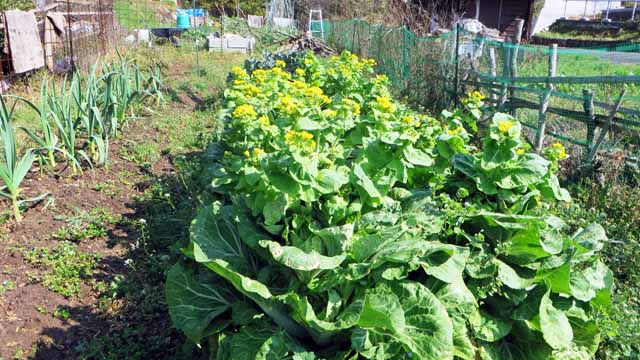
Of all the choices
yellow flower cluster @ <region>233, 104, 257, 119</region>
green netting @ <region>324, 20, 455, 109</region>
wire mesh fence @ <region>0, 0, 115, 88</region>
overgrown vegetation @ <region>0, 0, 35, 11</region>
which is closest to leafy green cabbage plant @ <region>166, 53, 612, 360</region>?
yellow flower cluster @ <region>233, 104, 257, 119</region>

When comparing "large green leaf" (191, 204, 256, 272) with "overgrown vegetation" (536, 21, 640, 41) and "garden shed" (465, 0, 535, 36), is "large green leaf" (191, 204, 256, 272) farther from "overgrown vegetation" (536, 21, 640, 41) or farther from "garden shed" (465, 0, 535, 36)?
"garden shed" (465, 0, 535, 36)

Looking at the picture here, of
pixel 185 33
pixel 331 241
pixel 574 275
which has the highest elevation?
pixel 185 33

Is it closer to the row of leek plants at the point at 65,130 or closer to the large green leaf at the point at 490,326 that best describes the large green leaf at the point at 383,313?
the large green leaf at the point at 490,326

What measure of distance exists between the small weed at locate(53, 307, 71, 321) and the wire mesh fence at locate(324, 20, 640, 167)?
4705 millimetres

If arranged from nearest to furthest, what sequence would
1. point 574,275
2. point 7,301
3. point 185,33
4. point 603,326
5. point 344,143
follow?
point 574,275 → point 603,326 → point 7,301 → point 344,143 → point 185,33

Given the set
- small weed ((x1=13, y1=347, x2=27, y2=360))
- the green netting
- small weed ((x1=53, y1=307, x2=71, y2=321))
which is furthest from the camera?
the green netting

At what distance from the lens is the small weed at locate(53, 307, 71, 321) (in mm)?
3020

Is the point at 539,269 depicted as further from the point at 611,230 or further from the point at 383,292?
the point at 611,230

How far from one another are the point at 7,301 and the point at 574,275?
126 inches

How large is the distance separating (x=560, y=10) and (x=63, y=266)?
34724 millimetres

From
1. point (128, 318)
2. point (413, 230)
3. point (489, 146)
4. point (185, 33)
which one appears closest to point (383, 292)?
point (413, 230)

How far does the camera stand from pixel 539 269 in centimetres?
237

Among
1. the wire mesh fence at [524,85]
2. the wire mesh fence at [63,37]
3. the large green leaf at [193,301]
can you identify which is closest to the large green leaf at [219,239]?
the large green leaf at [193,301]

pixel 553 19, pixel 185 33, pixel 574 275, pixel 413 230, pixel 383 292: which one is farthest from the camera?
pixel 553 19
